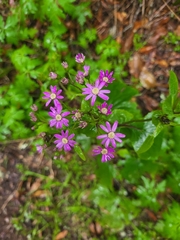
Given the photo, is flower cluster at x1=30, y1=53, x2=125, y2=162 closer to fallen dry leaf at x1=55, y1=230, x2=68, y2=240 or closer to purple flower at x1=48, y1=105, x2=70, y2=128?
purple flower at x1=48, y1=105, x2=70, y2=128

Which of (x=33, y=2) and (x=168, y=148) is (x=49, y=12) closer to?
(x=33, y=2)

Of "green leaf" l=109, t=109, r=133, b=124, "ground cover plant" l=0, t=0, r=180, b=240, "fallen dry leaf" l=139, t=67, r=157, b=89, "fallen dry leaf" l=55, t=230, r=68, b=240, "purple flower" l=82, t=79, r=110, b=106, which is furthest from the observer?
"fallen dry leaf" l=55, t=230, r=68, b=240

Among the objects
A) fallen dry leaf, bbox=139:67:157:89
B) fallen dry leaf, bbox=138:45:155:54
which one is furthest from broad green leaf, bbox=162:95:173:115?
fallen dry leaf, bbox=138:45:155:54

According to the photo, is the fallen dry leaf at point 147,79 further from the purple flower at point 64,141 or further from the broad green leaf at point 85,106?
the purple flower at point 64,141

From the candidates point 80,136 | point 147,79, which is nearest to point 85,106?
point 80,136

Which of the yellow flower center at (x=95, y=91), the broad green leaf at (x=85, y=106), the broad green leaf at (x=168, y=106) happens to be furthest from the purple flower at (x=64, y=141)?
the broad green leaf at (x=168, y=106)

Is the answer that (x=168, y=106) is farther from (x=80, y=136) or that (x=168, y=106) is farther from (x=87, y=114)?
(x=80, y=136)
